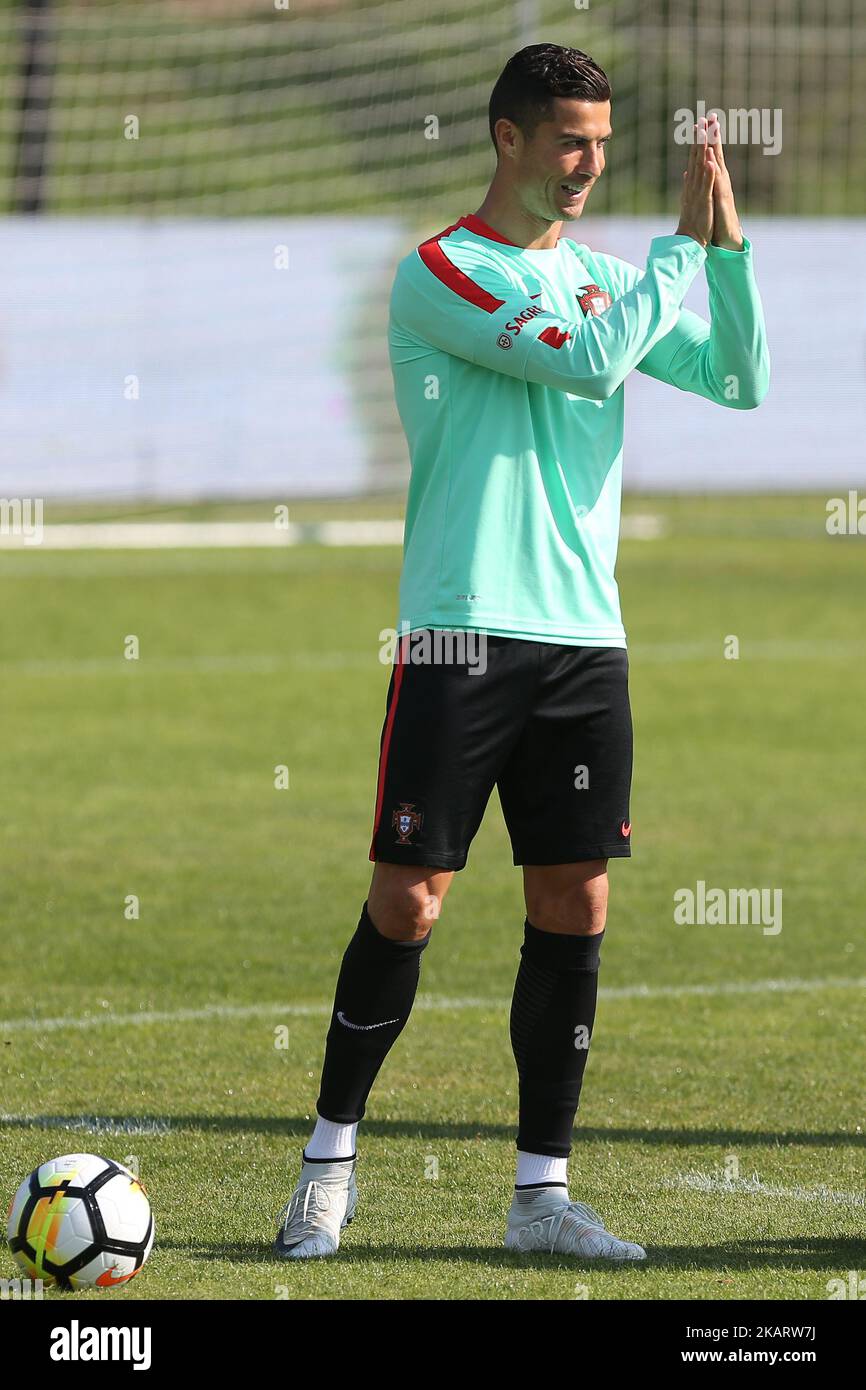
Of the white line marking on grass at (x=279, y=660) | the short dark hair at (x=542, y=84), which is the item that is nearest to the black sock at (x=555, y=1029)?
the short dark hair at (x=542, y=84)

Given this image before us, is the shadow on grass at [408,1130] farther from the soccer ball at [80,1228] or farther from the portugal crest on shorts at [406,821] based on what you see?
the portugal crest on shorts at [406,821]

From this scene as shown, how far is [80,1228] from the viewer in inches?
155

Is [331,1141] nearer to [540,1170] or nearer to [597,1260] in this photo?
[540,1170]

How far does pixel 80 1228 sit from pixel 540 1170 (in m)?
0.97

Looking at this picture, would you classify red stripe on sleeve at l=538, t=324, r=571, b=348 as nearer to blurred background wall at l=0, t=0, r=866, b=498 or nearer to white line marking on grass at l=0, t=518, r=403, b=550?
white line marking on grass at l=0, t=518, r=403, b=550

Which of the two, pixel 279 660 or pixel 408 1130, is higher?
pixel 279 660

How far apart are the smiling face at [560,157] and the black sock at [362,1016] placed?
1.46 m

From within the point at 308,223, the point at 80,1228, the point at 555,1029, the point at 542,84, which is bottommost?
the point at 80,1228

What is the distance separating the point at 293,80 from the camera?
27.0 m

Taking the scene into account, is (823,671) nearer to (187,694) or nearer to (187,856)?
(187,694)

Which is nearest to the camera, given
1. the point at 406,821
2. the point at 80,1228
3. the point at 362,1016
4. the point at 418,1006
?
the point at 80,1228

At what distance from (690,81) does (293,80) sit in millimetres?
5107

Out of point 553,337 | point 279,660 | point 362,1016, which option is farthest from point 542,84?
point 279,660
